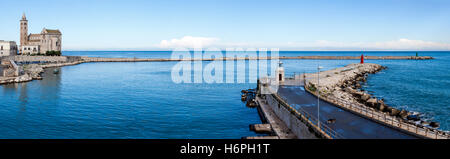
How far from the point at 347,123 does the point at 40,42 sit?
158 meters

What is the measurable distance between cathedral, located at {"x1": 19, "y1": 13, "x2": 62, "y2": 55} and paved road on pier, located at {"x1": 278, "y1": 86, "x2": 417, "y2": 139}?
14279 centimetres

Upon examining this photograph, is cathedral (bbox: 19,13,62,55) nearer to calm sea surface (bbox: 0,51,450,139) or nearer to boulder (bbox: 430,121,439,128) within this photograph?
calm sea surface (bbox: 0,51,450,139)

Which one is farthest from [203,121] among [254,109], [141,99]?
[141,99]

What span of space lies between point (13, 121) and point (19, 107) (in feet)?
28.4

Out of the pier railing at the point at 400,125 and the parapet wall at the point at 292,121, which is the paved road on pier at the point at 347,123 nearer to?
the pier railing at the point at 400,125

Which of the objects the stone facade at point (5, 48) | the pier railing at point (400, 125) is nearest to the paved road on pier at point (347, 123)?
the pier railing at point (400, 125)

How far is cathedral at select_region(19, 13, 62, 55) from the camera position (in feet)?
476

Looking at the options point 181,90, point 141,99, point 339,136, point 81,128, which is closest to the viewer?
point 339,136

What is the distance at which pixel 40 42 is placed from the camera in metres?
150

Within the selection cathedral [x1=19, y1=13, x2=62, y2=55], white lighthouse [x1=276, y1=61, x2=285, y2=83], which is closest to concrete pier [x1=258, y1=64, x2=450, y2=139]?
white lighthouse [x1=276, y1=61, x2=285, y2=83]

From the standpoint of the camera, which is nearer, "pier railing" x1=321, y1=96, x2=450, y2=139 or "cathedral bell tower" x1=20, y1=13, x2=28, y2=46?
"pier railing" x1=321, y1=96, x2=450, y2=139

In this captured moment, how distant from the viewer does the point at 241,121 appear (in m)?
35.1

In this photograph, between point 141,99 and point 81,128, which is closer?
point 81,128
